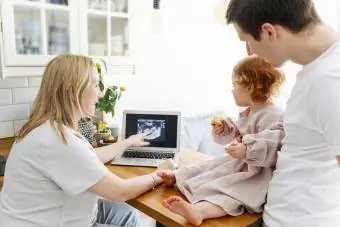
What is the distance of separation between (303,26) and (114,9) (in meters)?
1.25

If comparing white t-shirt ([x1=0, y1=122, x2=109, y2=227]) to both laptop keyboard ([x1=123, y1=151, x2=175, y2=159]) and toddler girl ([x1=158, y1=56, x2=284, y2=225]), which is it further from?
laptop keyboard ([x1=123, y1=151, x2=175, y2=159])

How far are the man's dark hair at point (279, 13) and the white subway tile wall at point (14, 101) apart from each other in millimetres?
1421

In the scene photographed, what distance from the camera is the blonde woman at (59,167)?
1.01m

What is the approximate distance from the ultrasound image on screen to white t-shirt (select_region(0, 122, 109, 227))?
55 centimetres

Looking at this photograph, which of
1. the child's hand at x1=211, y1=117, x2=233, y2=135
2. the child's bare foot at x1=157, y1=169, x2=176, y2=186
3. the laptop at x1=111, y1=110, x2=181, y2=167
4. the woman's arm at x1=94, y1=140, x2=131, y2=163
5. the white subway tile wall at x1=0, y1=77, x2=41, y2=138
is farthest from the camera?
the white subway tile wall at x1=0, y1=77, x2=41, y2=138

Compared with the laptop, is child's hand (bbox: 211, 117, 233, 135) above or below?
above

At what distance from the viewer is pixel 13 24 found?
1404 mm

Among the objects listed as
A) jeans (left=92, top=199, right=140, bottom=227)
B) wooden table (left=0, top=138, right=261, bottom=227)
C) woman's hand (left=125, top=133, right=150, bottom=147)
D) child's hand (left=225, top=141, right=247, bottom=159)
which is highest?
child's hand (left=225, top=141, right=247, bottom=159)

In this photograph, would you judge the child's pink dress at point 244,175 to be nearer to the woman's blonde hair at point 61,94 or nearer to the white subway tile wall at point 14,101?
the woman's blonde hair at point 61,94

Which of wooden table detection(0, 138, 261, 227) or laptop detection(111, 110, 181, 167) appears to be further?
laptop detection(111, 110, 181, 167)

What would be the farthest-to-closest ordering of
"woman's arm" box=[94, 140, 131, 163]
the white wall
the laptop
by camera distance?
the white wall, the laptop, "woman's arm" box=[94, 140, 131, 163]

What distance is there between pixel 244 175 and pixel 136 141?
0.67 meters

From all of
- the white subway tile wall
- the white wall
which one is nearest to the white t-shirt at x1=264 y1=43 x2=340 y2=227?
the white wall

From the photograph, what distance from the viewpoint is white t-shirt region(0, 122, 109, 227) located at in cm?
101
